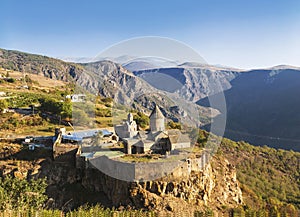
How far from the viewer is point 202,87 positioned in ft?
175

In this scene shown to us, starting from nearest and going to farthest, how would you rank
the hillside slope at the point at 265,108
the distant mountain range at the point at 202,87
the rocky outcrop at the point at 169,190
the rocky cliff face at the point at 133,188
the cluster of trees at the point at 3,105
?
the rocky outcrop at the point at 169,190
the rocky cliff face at the point at 133,188
the distant mountain range at the point at 202,87
the cluster of trees at the point at 3,105
the hillside slope at the point at 265,108

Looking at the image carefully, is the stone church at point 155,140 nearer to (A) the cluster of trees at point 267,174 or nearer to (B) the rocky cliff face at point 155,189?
(B) the rocky cliff face at point 155,189

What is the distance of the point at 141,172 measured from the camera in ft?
44.9

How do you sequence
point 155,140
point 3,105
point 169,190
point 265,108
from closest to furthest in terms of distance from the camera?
point 169,190
point 155,140
point 3,105
point 265,108

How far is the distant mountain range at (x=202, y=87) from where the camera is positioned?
21.8m

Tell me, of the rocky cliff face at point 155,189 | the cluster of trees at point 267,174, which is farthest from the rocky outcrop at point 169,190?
the cluster of trees at point 267,174

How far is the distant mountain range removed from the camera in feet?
71.5

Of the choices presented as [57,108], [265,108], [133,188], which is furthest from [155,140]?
[265,108]

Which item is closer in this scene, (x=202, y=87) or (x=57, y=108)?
(x=57, y=108)

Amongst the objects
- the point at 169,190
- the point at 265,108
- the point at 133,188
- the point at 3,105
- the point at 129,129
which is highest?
the point at 3,105

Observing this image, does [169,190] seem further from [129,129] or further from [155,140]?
[129,129]

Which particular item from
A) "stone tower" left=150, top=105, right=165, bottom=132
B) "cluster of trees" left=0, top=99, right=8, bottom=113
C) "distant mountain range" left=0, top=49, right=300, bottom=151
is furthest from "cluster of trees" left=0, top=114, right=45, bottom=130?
"stone tower" left=150, top=105, right=165, bottom=132

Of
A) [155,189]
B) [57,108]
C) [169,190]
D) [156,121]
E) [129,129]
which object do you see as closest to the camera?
[155,189]

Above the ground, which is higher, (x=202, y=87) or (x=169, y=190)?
(x=202, y=87)
